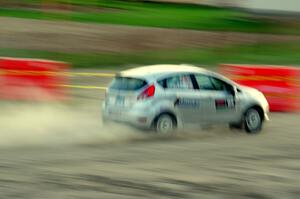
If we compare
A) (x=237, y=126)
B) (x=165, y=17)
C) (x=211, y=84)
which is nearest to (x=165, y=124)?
(x=211, y=84)

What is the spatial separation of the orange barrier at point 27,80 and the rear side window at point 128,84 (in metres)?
5.55

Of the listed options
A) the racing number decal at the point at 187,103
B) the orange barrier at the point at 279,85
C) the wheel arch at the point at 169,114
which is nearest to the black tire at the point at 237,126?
the racing number decal at the point at 187,103

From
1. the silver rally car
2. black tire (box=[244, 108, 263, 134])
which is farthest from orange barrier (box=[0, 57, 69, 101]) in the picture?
black tire (box=[244, 108, 263, 134])

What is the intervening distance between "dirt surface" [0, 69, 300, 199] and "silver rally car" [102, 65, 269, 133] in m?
0.34

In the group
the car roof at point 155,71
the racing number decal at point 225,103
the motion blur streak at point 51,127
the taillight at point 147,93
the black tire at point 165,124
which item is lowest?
the motion blur streak at point 51,127

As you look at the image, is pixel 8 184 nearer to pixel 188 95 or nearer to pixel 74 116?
pixel 188 95

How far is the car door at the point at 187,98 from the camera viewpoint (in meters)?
16.3

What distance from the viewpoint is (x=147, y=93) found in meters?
16.0

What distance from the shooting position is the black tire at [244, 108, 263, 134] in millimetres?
17516

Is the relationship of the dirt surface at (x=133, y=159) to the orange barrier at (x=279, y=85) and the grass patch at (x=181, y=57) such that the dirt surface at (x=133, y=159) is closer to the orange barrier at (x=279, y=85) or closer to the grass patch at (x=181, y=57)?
the orange barrier at (x=279, y=85)

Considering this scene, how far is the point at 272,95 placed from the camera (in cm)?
2141

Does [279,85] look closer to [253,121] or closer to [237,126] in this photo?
[253,121]

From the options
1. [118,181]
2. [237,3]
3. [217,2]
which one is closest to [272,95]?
[118,181]

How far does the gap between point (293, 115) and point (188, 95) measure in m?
5.16
